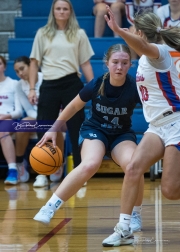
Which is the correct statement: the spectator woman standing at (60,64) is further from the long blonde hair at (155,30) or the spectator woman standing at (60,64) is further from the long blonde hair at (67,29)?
the long blonde hair at (155,30)

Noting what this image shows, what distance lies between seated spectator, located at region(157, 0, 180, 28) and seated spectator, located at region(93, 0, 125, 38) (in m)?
0.73

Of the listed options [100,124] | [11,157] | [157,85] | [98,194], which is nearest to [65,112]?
[100,124]

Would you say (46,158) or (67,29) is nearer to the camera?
(46,158)

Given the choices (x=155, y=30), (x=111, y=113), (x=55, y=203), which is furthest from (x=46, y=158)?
(x=155, y=30)

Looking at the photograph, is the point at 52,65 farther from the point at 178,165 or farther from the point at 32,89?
the point at 178,165

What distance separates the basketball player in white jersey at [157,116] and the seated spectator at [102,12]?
453 centimetres

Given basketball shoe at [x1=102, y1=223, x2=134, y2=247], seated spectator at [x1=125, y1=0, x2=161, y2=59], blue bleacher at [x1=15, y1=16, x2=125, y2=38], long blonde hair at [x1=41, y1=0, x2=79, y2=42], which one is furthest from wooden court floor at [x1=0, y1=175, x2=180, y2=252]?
blue bleacher at [x1=15, y1=16, x2=125, y2=38]

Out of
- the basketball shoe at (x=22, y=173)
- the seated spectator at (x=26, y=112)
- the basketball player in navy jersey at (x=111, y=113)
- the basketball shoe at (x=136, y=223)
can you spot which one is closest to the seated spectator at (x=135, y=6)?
the seated spectator at (x=26, y=112)

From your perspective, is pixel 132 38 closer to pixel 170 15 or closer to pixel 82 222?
pixel 82 222

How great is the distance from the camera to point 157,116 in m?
3.72

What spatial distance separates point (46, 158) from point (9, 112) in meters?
2.73

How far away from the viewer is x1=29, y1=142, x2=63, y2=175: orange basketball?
4.48m

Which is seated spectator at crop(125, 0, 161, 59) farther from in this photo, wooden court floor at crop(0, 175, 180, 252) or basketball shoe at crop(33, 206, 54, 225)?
basketball shoe at crop(33, 206, 54, 225)

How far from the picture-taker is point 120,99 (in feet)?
14.0
